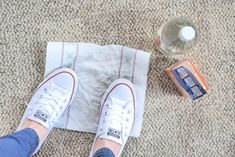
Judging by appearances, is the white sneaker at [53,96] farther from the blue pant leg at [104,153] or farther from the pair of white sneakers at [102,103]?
the blue pant leg at [104,153]

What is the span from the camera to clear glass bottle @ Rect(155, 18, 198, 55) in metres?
0.86

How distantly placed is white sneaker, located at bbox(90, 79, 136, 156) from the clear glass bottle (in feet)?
0.42

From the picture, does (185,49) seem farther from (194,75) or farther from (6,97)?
(6,97)

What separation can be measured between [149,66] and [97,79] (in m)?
0.13

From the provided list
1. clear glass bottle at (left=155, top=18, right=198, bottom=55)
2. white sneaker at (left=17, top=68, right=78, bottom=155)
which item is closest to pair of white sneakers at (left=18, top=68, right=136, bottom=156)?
white sneaker at (left=17, top=68, right=78, bottom=155)

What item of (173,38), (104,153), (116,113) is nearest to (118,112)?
(116,113)

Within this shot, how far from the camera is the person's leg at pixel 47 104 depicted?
903 mm

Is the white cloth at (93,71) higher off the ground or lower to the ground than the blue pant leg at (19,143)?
higher

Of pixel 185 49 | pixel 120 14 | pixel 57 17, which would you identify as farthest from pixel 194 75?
pixel 57 17

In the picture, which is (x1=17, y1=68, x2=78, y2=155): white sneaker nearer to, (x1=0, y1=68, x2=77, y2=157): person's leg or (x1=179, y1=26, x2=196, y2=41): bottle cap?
(x1=0, y1=68, x2=77, y2=157): person's leg

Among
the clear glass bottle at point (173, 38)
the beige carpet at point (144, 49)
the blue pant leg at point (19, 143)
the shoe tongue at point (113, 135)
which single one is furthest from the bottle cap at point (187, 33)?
the blue pant leg at point (19, 143)

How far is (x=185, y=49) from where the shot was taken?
89cm

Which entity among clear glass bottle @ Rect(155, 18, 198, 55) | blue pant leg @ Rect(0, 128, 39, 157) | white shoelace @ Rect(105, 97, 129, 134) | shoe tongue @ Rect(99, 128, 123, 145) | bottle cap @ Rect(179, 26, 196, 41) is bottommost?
blue pant leg @ Rect(0, 128, 39, 157)

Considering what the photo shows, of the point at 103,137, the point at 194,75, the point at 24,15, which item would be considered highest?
the point at 24,15
